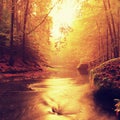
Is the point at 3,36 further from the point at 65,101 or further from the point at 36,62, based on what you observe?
the point at 65,101

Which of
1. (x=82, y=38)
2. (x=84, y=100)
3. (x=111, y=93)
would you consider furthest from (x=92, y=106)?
(x=82, y=38)

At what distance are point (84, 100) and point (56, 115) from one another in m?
2.50

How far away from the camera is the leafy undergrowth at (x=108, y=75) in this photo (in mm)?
9302

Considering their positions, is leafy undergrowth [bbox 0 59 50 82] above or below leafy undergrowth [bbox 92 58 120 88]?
below

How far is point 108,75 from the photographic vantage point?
9883 mm

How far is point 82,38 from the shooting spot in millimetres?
31641

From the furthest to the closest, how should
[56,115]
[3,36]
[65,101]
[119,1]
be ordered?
[3,36] → [119,1] → [65,101] → [56,115]

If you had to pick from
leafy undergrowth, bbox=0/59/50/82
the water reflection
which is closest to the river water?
the water reflection

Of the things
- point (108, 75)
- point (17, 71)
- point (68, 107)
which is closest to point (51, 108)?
point (68, 107)

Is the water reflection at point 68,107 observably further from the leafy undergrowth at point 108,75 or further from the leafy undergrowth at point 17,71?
the leafy undergrowth at point 17,71

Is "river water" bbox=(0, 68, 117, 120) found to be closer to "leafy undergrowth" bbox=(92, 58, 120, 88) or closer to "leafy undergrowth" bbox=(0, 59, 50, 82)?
"leafy undergrowth" bbox=(92, 58, 120, 88)

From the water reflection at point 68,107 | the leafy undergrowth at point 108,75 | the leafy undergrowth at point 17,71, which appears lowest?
the leafy undergrowth at point 17,71

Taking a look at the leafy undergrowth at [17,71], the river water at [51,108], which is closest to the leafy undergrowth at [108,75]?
the river water at [51,108]

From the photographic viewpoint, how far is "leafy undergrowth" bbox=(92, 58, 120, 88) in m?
9.30
